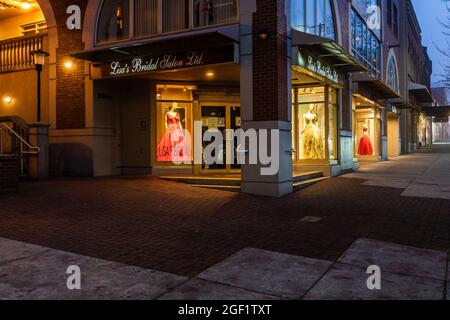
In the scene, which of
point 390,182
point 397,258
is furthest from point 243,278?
point 390,182

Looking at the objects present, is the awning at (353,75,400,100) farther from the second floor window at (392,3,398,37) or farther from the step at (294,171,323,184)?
the second floor window at (392,3,398,37)

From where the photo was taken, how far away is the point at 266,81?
10.7 metres

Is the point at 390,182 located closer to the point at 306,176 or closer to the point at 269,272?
the point at 306,176

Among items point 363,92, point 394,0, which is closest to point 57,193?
point 363,92

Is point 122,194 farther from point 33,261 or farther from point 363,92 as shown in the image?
point 363,92

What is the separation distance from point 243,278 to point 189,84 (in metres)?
10.1

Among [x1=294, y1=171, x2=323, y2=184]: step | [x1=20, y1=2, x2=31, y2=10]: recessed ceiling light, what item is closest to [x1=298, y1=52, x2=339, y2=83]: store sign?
[x1=294, y1=171, x2=323, y2=184]: step

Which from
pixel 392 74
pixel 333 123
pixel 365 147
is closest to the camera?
pixel 333 123

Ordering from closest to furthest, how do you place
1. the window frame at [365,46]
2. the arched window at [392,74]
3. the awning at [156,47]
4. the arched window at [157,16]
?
the awning at [156,47]
the arched window at [157,16]
the window frame at [365,46]
the arched window at [392,74]

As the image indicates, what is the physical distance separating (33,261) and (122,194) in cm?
512

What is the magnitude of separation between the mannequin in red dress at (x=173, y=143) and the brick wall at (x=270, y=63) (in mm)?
3960

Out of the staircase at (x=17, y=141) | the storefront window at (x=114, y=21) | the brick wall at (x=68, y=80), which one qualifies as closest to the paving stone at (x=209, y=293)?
the staircase at (x=17, y=141)

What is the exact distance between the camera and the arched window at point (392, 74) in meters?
28.5

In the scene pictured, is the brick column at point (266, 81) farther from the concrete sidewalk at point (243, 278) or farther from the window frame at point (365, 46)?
the window frame at point (365, 46)
